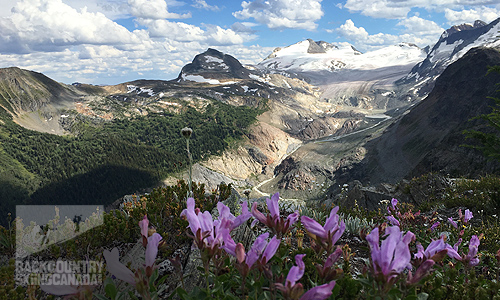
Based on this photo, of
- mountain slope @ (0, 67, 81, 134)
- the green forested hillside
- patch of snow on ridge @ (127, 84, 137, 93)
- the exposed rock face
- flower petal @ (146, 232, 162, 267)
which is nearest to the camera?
flower petal @ (146, 232, 162, 267)

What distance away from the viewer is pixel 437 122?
69312 mm

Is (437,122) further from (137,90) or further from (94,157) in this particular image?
(137,90)

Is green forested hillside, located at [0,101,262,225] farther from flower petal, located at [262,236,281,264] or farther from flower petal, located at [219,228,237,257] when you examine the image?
flower petal, located at [262,236,281,264]

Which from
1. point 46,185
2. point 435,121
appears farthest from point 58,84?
point 435,121

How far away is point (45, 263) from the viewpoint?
14.1 feet

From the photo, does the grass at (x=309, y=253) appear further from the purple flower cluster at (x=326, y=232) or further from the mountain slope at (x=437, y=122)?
the mountain slope at (x=437, y=122)

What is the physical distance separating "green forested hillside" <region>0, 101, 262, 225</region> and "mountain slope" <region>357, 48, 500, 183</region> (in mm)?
48062

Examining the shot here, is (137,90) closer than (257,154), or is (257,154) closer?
(257,154)

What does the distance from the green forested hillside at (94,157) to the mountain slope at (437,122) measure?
48.1 m

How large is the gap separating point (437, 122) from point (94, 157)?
94523 millimetres

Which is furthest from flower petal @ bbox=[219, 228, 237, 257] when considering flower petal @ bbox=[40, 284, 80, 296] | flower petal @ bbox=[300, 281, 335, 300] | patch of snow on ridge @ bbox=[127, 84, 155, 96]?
patch of snow on ridge @ bbox=[127, 84, 155, 96]

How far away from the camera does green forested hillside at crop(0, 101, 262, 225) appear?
79062 mm

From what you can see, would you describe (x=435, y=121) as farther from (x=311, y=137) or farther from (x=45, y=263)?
(x=45, y=263)

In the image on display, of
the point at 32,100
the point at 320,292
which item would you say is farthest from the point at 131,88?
the point at 320,292
